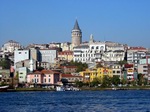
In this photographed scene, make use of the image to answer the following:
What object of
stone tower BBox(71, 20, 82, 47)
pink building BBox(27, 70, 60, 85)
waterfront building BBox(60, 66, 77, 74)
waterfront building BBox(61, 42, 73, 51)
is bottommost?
pink building BBox(27, 70, 60, 85)

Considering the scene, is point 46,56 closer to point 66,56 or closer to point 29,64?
point 66,56

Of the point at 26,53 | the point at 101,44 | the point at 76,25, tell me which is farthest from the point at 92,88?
the point at 76,25

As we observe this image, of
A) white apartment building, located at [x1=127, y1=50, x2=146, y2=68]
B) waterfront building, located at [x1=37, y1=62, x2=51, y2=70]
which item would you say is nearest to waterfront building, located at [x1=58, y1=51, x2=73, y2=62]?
waterfront building, located at [x1=37, y1=62, x2=51, y2=70]

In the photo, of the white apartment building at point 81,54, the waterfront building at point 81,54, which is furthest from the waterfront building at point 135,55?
the waterfront building at point 81,54

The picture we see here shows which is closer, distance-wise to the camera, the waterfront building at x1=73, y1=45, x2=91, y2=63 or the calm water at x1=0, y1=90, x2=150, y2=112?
the calm water at x1=0, y1=90, x2=150, y2=112

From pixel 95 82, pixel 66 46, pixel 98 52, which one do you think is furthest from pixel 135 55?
pixel 95 82

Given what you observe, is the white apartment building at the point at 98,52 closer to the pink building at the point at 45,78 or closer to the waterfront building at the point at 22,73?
the waterfront building at the point at 22,73

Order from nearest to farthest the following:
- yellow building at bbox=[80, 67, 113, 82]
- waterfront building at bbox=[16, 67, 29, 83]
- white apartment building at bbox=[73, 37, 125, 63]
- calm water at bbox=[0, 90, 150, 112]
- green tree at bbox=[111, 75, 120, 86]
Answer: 1. calm water at bbox=[0, 90, 150, 112]
2. green tree at bbox=[111, 75, 120, 86]
3. yellow building at bbox=[80, 67, 113, 82]
4. waterfront building at bbox=[16, 67, 29, 83]
5. white apartment building at bbox=[73, 37, 125, 63]

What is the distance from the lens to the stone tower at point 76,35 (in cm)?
11900

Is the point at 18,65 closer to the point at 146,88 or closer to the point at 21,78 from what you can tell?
the point at 21,78

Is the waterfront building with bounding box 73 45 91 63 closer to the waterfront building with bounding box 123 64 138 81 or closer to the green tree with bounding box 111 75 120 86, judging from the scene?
the waterfront building with bounding box 123 64 138 81

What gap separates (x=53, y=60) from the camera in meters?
105

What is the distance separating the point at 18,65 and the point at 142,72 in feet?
59.5

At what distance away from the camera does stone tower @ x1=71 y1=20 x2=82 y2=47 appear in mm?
119000
